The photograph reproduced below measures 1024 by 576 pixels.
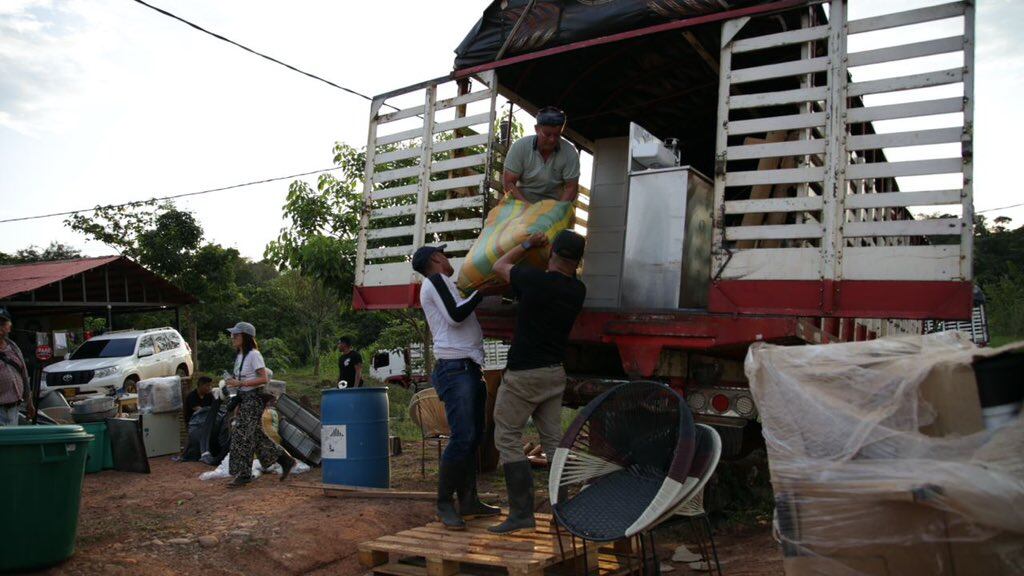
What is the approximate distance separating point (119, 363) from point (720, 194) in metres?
14.9

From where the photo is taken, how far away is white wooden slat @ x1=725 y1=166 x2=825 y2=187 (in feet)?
15.7

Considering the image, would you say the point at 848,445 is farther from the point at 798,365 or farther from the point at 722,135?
the point at 722,135

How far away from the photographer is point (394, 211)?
6746 millimetres

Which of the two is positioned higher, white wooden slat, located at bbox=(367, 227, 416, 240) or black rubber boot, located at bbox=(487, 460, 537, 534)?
white wooden slat, located at bbox=(367, 227, 416, 240)

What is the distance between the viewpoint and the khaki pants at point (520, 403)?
181 inches

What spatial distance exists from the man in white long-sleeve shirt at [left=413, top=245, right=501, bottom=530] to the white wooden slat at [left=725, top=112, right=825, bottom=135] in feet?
6.83

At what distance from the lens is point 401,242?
6977 mm

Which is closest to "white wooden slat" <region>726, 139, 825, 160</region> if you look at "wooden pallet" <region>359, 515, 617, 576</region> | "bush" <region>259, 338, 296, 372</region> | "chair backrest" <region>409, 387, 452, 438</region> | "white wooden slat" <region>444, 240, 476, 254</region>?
"white wooden slat" <region>444, 240, 476, 254</region>

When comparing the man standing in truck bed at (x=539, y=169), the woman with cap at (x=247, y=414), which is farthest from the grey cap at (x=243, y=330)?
the man standing in truck bed at (x=539, y=169)

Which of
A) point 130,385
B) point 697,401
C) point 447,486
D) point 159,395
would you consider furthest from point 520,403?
point 130,385

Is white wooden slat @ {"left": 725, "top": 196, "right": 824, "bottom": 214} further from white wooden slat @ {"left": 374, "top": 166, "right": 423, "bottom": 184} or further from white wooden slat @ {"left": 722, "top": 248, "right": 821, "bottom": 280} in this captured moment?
white wooden slat @ {"left": 374, "top": 166, "right": 423, "bottom": 184}

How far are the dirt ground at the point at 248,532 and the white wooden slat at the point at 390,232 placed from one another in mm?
2297

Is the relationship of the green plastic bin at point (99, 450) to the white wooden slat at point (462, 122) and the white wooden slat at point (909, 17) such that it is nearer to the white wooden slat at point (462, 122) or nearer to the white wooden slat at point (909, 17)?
the white wooden slat at point (462, 122)

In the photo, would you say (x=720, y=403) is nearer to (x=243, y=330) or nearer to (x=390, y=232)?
(x=390, y=232)
